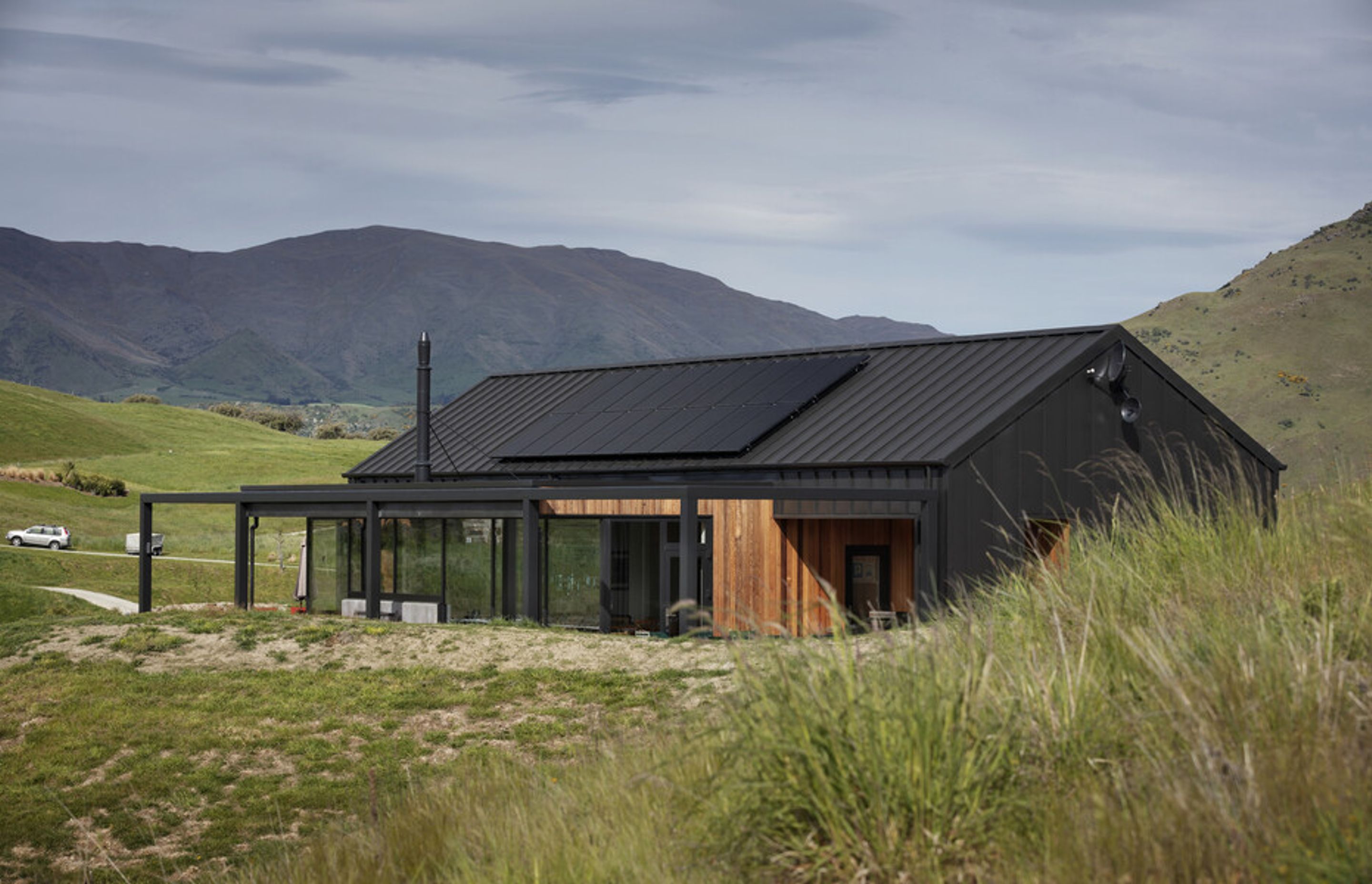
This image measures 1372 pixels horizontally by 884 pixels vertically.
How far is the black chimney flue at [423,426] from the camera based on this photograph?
29828 mm

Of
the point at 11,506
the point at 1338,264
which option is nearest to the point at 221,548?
the point at 11,506

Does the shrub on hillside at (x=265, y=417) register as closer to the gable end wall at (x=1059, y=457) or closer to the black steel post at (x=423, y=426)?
the black steel post at (x=423, y=426)

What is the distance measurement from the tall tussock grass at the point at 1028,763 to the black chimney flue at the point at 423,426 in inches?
904

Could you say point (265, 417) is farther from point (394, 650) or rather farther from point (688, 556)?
point (394, 650)

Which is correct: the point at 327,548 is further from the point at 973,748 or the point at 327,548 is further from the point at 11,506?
the point at 11,506

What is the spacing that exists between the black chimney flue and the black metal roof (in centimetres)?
75

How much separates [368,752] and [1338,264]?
354ft

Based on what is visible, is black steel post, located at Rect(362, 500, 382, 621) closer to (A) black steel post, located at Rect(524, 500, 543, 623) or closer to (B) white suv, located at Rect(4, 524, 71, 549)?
(A) black steel post, located at Rect(524, 500, 543, 623)

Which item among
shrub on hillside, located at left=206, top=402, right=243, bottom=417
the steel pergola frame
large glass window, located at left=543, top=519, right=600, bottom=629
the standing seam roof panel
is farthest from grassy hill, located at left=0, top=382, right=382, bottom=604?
large glass window, located at left=543, top=519, right=600, bottom=629

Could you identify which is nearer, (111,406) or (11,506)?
(11,506)

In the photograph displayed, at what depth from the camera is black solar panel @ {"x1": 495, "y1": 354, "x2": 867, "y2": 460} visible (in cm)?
2594

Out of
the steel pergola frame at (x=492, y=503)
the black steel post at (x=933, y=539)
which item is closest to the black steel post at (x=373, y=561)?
the steel pergola frame at (x=492, y=503)

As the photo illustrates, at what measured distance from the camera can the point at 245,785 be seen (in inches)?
525

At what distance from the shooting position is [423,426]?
3028 centimetres
